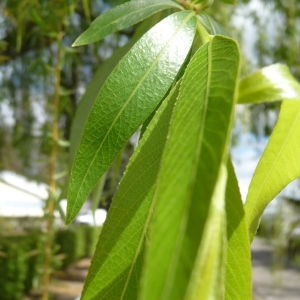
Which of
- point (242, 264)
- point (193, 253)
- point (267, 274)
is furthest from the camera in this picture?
point (267, 274)

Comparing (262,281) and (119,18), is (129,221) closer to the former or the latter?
(119,18)

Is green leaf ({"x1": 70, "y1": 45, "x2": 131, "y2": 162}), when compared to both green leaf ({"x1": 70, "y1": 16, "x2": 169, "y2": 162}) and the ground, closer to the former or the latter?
green leaf ({"x1": 70, "y1": 16, "x2": 169, "y2": 162})

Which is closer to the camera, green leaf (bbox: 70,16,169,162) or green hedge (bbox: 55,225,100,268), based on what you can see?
green leaf (bbox: 70,16,169,162)

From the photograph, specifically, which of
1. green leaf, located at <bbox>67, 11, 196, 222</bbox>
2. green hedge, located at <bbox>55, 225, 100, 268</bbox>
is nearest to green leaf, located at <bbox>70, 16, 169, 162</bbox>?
green leaf, located at <bbox>67, 11, 196, 222</bbox>

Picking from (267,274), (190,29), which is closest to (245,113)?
(190,29)

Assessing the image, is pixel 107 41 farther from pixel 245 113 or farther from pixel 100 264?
pixel 100 264

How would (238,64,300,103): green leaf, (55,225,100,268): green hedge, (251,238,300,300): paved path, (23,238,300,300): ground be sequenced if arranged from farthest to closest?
(251,238,300,300): paved path, (55,225,100,268): green hedge, (23,238,300,300): ground, (238,64,300,103): green leaf

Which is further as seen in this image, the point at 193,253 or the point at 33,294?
the point at 33,294

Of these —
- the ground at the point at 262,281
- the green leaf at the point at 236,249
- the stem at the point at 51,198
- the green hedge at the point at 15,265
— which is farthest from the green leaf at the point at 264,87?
the ground at the point at 262,281
